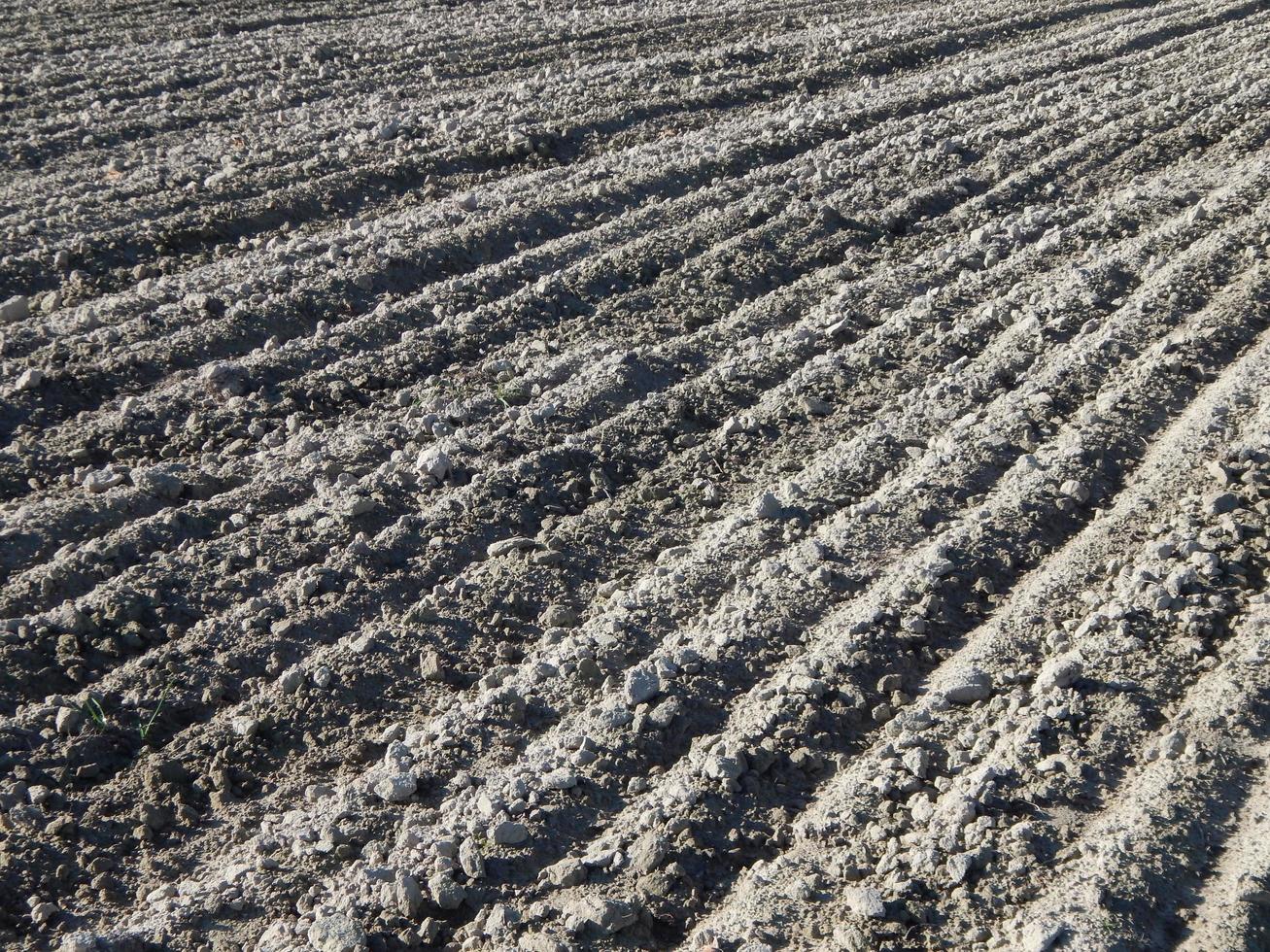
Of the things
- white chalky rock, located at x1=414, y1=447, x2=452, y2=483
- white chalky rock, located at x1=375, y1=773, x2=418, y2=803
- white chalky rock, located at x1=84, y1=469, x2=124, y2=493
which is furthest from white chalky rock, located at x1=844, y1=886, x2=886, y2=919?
white chalky rock, located at x1=84, y1=469, x2=124, y2=493

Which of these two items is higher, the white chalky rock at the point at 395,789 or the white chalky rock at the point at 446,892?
the white chalky rock at the point at 395,789

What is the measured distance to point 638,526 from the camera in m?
3.93

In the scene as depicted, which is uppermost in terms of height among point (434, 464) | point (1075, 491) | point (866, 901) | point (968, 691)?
point (434, 464)

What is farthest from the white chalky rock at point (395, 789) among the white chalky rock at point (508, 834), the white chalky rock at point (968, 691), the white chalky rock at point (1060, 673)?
the white chalky rock at point (1060, 673)

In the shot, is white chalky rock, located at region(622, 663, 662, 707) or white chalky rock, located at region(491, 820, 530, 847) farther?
white chalky rock, located at region(622, 663, 662, 707)

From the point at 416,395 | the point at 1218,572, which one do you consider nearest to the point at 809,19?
the point at 416,395

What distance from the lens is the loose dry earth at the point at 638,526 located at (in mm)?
2814

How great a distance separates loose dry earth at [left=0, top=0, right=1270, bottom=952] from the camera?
281 centimetres

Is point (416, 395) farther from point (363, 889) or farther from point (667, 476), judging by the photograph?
point (363, 889)

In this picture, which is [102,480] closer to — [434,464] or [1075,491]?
[434,464]

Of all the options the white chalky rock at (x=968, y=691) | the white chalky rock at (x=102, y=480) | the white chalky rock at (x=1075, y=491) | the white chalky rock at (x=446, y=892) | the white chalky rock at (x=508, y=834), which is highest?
the white chalky rock at (x=102, y=480)

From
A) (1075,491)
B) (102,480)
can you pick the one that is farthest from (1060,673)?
(102,480)

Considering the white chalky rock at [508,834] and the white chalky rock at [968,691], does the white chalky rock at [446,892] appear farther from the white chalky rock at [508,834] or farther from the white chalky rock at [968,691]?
the white chalky rock at [968,691]

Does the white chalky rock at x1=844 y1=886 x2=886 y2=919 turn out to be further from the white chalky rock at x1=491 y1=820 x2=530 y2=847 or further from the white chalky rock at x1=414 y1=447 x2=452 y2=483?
the white chalky rock at x1=414 y1=447 x2=452 y2=483
